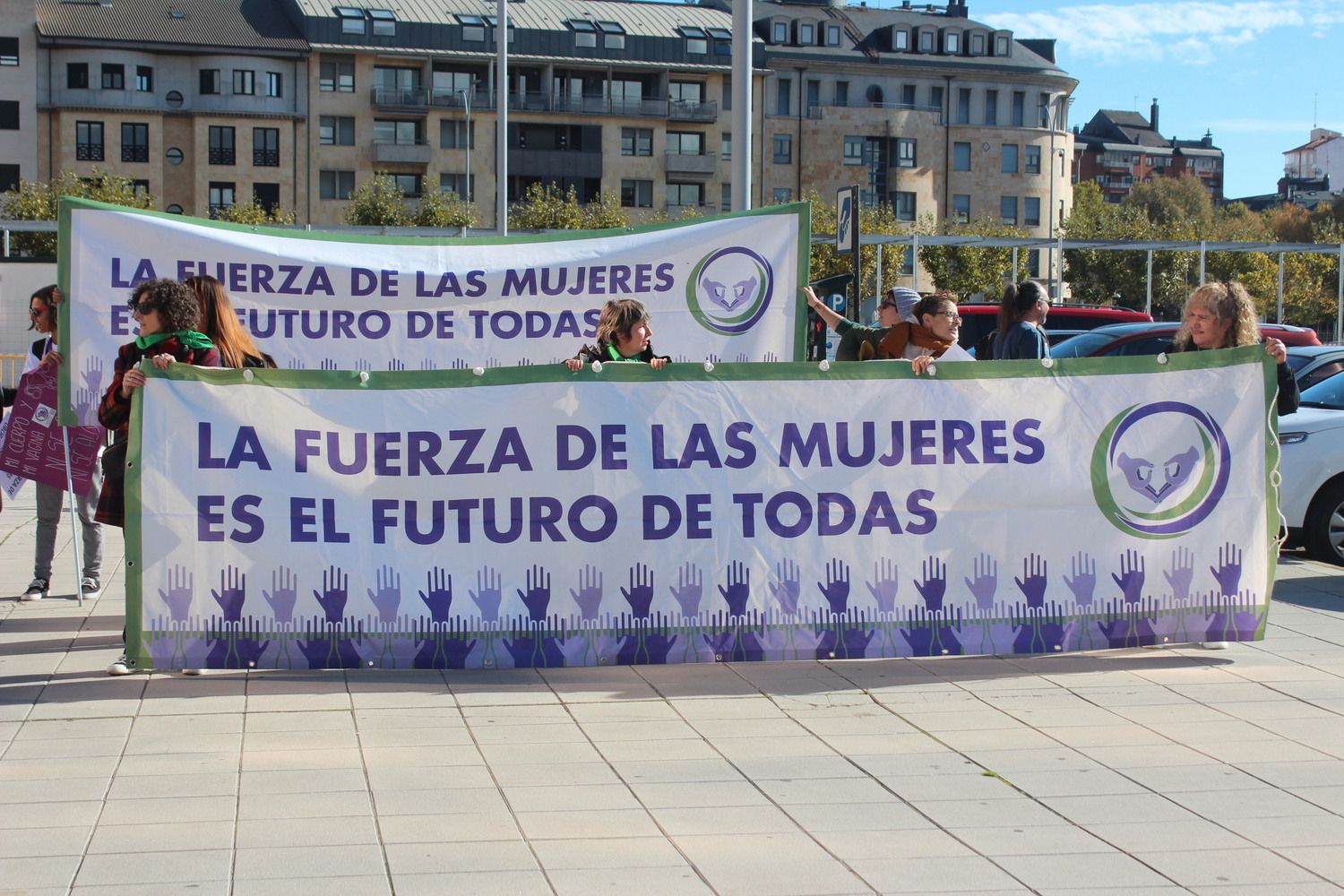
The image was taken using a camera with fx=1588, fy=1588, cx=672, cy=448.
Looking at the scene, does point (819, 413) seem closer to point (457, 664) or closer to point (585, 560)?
point (585, 560)

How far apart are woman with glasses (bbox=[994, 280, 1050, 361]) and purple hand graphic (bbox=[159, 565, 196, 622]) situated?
4947 millimetres

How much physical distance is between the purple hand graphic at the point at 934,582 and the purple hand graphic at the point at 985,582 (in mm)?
117

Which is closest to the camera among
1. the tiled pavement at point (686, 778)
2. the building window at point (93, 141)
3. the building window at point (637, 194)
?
the tiled pavement at point (686, 778)

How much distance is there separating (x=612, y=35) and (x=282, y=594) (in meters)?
75.0

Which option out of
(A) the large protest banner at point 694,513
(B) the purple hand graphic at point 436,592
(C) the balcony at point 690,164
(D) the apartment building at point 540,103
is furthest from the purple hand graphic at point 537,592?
(C) the balcony at point 690,164

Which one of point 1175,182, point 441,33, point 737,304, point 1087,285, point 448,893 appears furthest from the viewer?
point 1175,182

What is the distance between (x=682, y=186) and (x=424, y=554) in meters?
75.5

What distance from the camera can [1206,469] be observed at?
25.0 ft

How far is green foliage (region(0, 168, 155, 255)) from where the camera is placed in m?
62.2

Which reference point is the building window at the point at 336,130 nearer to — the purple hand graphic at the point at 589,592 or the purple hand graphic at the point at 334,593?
the purple hand graphic at the point at 334,593

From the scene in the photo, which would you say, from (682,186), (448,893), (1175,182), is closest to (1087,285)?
(682,186)

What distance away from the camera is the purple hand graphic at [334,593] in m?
7.02

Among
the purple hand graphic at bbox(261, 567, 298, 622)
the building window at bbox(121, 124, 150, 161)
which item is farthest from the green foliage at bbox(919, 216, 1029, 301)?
the purple hand graphic at bbox(261, 567, 298, 622)

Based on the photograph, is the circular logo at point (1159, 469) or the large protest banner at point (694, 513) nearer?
the large protest banner at point (694, 513)
